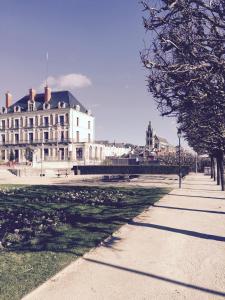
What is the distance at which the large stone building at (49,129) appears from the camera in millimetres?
69188

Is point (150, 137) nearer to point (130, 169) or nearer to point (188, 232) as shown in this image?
point (130, 169)

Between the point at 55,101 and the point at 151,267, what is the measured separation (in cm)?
6759

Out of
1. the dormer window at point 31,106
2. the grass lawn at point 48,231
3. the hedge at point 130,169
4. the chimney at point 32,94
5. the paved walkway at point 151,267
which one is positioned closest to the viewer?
the paved walkway at point 151,267

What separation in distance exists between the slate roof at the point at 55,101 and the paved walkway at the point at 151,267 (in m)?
61.2

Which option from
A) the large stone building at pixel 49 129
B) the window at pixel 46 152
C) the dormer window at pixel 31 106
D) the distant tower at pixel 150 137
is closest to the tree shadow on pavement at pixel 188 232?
the large stone building at pixel 49 129

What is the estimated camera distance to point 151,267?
738 centimetres

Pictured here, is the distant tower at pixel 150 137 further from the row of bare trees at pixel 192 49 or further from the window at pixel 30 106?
the row of bare trees at pixel 192 49

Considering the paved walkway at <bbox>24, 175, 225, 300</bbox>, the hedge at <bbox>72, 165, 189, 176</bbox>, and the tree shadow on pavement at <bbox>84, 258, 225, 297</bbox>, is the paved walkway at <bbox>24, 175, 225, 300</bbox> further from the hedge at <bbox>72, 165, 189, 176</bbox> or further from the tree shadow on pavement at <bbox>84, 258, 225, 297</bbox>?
the hedge at <bbox>72, 165, 189, 176</bbox>

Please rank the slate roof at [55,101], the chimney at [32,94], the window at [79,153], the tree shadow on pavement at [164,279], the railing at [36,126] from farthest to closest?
1. the chimney at [32,94]
2. the slate roof at [55,101]
3. the railing at [36,126]
4. the window at [79,153]
5. the tree shadow on pavement at [164,279]

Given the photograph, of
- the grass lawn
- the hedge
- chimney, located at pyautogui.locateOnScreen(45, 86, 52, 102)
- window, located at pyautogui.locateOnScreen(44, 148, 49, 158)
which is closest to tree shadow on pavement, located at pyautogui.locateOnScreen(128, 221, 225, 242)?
the grass lawn

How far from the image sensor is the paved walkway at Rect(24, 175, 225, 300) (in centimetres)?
598

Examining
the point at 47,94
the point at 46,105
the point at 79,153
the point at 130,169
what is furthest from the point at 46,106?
the point at 130,169

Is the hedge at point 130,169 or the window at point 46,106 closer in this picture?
the hedge at point 130,169

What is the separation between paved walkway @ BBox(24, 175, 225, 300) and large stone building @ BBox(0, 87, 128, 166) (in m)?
55.6
